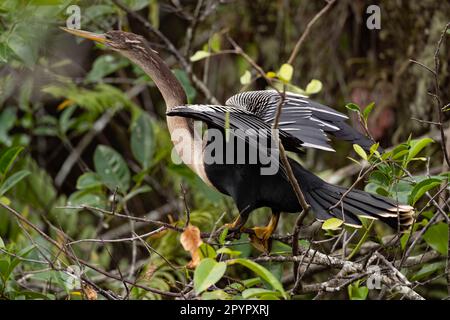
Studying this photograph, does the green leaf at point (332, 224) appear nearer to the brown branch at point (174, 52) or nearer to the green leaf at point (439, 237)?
the green leaf at point (439, 237)

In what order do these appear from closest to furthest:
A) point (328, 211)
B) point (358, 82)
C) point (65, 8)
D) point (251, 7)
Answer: point (328, 211), point (65, 8), point (358, 82), point (251, 7)

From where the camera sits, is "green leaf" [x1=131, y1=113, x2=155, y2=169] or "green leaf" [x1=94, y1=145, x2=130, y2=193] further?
"green leaf" [x1=131, y1=113, x2=155, y2=169]

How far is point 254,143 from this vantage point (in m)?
2.12

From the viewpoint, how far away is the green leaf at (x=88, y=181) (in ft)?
10.5

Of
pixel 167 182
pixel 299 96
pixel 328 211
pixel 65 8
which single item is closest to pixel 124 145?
pixel 167 182

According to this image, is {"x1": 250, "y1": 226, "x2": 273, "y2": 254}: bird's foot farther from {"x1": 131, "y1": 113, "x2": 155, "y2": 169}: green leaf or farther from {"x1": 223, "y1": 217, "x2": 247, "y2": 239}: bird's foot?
{"x1": 131, "y1": 113, "x2": 155, "y2": 169}: green leaf

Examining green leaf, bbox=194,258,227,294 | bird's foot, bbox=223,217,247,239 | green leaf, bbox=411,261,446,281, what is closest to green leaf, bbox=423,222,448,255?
green leaf, bbox=411,261,446,281

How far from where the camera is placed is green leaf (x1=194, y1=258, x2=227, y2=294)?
166 centimetres

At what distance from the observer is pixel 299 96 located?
2.64 meters

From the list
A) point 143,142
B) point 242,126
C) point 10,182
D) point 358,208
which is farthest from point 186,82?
point 358,208

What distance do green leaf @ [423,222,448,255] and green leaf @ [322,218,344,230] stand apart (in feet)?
1.92

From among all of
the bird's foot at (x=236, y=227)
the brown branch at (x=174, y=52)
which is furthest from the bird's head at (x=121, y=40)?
the bird's foot at (x=236, y=227)
